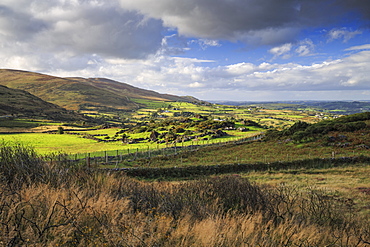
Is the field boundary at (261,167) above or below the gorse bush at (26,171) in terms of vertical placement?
below

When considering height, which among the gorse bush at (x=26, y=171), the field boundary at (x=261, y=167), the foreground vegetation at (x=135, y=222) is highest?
the gorse bush at (x=26, y=171)

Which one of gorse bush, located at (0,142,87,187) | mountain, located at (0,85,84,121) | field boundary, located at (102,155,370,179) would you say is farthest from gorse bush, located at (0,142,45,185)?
mountain, located at (0,85,84,121)

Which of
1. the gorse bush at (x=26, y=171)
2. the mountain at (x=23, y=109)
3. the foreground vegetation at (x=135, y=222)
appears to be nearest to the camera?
the foreground vegetation at (x=135, y=222)

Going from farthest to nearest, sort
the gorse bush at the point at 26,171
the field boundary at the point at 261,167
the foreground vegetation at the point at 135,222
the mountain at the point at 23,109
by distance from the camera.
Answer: the mountain at the point at 23,109 < the field boundary at the point at 261,167 < the gorse bush at the point at 26,171 < the foreground vegetation at the point at 135,222

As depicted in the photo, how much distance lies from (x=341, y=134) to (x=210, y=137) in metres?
A: 27.5

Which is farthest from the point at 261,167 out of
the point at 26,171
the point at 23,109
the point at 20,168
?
the point at 23,109

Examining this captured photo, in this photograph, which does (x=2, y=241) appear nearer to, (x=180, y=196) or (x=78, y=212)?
(x=78, y=212)

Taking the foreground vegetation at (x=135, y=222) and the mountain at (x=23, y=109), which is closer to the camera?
the foreground vegetation at (x=135, y=222)

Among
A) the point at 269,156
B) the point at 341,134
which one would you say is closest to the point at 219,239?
the point at 269,156

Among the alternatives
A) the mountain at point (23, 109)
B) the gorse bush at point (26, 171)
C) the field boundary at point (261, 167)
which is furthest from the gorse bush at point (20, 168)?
the mountain at point (23, 109)

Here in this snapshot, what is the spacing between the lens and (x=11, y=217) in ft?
14.9

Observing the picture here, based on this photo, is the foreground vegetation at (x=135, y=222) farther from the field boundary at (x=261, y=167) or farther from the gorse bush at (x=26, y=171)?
the field boundary at (x=261, y=167)

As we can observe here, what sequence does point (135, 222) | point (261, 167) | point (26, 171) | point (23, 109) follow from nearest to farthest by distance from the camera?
point (135, 222), point (26, 171), point (261, 167), point (23, 109)

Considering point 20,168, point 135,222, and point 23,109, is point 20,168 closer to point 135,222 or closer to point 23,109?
→ point 135,222
